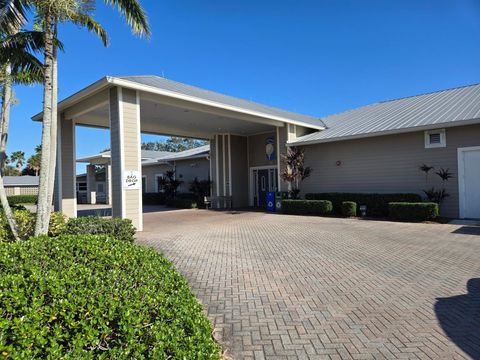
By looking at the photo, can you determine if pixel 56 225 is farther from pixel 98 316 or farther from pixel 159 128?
pixel 159 128

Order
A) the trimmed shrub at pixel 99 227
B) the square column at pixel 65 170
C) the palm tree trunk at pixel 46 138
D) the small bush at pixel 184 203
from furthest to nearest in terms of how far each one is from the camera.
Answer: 1. the small bush at pixel 184 203
2. the square column at pixel 65 170
3. the trimmed shrub at pixel 99 227
4. the palm tree trunk at pixel 46 138

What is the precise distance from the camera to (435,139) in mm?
12383

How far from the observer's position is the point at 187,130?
18234mm

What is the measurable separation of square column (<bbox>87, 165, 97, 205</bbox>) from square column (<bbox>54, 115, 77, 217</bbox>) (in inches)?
674

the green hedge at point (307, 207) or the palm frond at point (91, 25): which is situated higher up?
the palm frond at point (91, 25)

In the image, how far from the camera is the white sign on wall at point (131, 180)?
9.70 metres

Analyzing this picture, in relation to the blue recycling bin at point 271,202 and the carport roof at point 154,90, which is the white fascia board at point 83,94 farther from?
the blue recycling bin at point 271,202

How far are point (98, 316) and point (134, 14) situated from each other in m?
7.92

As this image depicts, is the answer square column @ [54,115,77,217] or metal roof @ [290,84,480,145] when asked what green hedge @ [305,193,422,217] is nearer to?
metal roof @ [290,84,480,145]

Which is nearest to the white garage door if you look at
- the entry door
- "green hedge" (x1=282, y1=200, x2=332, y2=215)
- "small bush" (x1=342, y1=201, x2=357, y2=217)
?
"small bush" (x1=342, y1=201, x2=357, y2=217)

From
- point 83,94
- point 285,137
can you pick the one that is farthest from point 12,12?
point 285,137

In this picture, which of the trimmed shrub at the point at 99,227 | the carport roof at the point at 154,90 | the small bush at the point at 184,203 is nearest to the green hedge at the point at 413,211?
the carport roof at the point at 154,90

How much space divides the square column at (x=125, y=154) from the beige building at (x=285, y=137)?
0.10ft

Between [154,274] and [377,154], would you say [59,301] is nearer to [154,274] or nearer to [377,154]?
[154,274]
